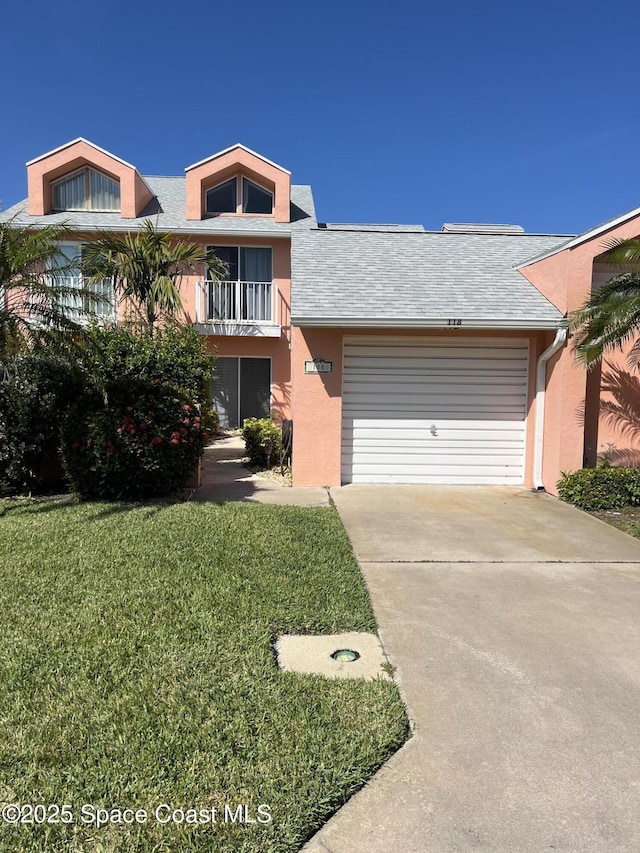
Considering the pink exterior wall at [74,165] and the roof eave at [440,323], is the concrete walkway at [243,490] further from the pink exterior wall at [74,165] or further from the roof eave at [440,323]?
the pink exterior wall at [74,165]

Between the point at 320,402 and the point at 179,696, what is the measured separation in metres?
6.63

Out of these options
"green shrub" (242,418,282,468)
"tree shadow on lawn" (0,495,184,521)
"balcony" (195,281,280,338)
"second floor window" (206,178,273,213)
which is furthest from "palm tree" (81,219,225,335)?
"second floor window" (206,178,273,213)

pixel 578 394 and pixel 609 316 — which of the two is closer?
pixel 609 316

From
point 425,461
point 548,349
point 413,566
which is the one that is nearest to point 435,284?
point 548,349

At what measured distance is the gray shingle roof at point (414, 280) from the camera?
9055 mm

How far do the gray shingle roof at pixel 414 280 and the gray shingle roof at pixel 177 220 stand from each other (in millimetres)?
5419

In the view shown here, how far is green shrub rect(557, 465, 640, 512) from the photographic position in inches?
335

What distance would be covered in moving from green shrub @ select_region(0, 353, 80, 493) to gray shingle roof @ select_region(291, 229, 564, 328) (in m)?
3.75

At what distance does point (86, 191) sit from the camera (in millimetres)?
17812

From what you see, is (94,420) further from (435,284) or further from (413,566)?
(435,284)

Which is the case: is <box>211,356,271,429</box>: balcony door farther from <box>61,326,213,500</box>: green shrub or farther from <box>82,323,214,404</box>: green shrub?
<box>61,326,213,500</box>: green shrub

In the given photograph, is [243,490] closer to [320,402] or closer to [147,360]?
[320,402]

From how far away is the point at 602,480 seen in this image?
860 centimetres

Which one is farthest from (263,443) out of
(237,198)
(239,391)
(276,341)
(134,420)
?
(237,198)
